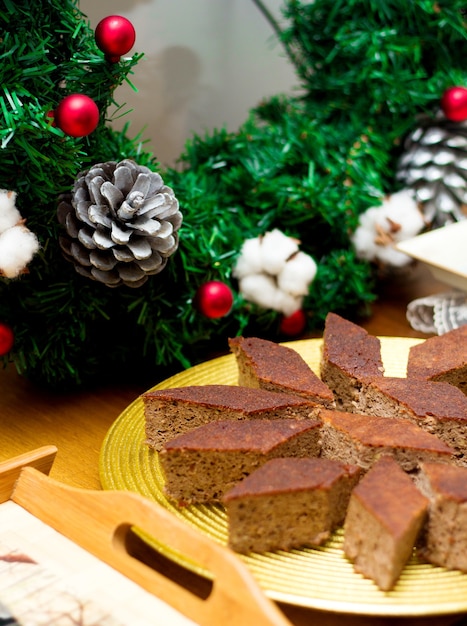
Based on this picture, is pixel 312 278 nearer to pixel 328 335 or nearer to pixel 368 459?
pixel 328 335

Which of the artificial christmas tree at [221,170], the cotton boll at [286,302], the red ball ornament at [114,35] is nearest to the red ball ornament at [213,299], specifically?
the artificial christmas tree at [221,170]

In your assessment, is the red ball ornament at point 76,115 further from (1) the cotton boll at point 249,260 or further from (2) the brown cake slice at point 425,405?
(2) the brown cake slice at point 425,405

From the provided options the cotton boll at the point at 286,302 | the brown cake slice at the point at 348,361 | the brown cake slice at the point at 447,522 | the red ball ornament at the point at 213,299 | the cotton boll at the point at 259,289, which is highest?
the red ball ornament at the point at 213,299

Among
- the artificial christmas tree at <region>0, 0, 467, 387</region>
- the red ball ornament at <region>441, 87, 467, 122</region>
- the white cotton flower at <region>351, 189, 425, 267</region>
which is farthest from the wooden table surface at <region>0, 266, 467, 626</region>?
the red ball ornament at <region>441, 87, 467, 122</region>

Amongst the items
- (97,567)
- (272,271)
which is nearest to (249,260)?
(272,271)

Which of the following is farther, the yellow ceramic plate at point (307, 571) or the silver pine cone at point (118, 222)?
the silver pine cone at point (118, 222)

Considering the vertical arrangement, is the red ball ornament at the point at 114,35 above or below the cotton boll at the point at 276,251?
above

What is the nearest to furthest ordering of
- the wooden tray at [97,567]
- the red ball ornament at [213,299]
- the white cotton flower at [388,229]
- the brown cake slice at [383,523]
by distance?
the wooden tray at [97,567]
the brown cake slice at [383,523]
the red ball ornament at [213,299]
the white cotton flower at [388,229]
